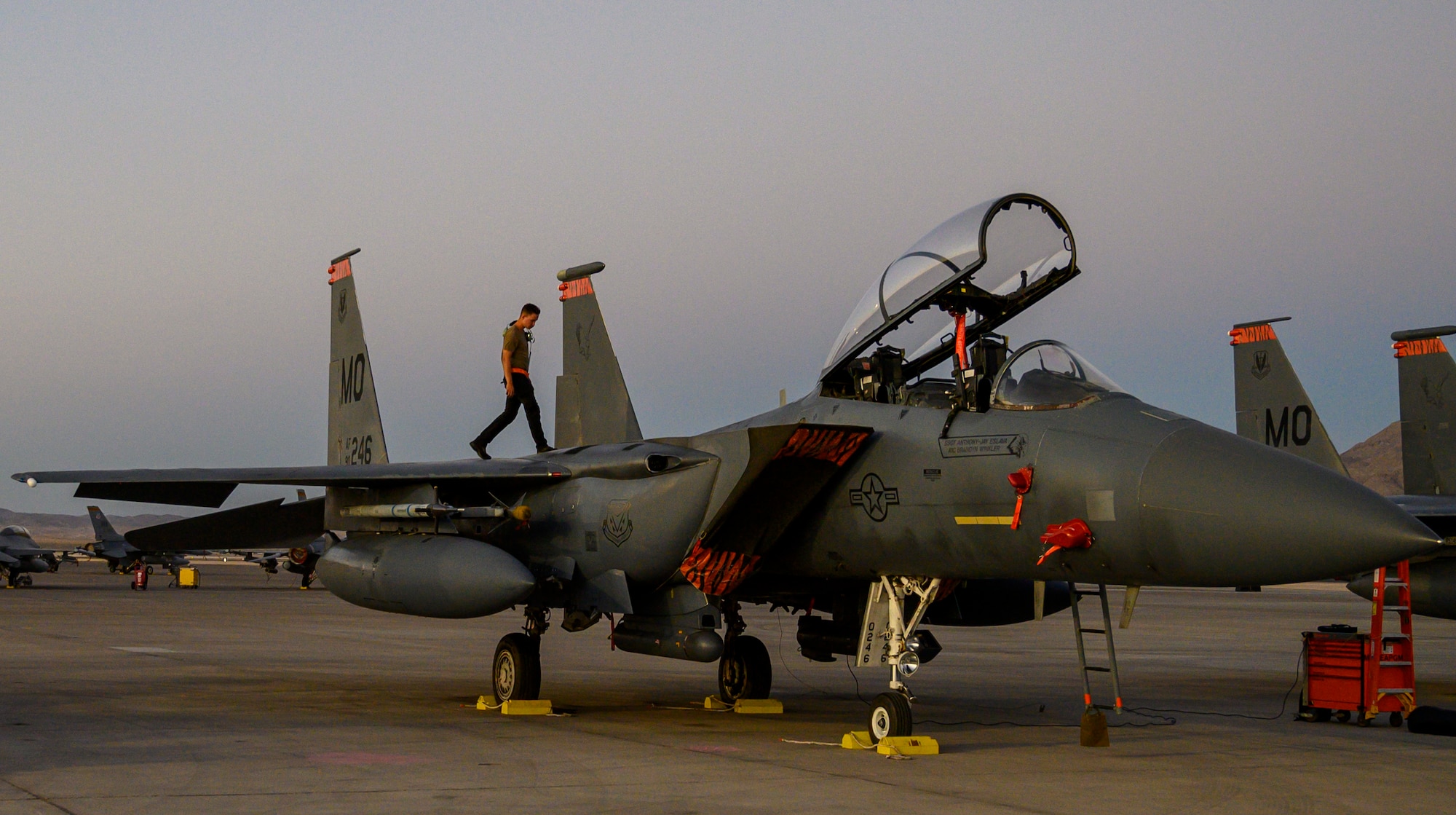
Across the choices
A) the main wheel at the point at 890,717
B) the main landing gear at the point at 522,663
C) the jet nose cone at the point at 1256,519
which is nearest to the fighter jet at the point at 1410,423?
the main wheel at the point at 890,717

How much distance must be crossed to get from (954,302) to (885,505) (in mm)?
1428

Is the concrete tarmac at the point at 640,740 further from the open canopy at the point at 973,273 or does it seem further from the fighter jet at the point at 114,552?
the fighter jet at the point at 114,552

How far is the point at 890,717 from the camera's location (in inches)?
335

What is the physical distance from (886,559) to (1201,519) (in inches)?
90.9

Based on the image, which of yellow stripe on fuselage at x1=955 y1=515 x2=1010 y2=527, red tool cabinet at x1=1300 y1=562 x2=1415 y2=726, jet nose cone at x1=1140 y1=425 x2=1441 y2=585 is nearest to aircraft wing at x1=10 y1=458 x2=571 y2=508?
yellow stripe on fuselage at x1=955 y1=515 x2=1010 y2=527

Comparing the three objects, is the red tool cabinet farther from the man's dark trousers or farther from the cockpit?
the man's dark trousers

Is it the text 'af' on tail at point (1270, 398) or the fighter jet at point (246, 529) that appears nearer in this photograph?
the fighter jet at point (246, 529)

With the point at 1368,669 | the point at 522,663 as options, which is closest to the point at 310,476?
the point at 522,663

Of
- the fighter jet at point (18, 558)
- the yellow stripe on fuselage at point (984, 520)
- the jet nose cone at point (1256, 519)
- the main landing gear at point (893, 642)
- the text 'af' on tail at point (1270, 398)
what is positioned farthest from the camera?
the fighter jet at point (18, 558)

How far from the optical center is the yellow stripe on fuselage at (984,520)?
7.82m

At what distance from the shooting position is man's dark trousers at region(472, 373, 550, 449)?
12.7 m

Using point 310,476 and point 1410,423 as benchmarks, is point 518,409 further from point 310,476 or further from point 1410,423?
point 1410,423

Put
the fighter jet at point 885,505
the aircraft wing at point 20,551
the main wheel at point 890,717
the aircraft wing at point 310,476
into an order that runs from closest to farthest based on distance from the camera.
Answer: the fighter jet at point 885,505
the main wheel at point 890,717
the aircraft wing at point 310,476
the aircraft wing at point 20,551

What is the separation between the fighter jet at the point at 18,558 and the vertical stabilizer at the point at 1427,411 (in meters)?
40.5
